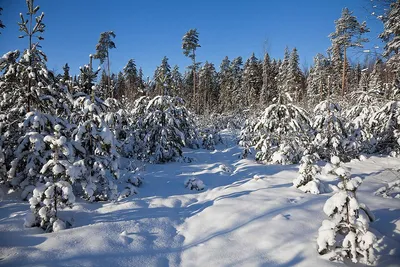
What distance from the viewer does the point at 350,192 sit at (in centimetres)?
336

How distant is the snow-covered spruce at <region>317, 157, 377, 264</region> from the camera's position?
304 centimetres

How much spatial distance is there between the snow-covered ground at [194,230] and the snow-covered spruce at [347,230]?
9.9 inches

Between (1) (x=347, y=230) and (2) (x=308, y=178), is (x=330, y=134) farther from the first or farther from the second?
(1) (x=347, y=230)

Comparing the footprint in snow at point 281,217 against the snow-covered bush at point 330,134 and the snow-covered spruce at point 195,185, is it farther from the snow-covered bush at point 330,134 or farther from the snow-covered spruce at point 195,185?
the snow-covered bush at point 330,134

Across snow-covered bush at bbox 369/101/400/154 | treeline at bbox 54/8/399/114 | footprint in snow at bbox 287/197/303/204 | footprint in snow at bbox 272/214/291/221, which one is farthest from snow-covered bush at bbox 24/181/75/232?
treeline at bbox 54/8/399/114

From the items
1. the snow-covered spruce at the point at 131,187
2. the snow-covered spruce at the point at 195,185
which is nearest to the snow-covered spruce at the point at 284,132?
the snow-covered spruce at the point at 195,185

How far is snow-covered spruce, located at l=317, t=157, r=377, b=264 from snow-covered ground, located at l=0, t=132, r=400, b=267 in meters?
0.25

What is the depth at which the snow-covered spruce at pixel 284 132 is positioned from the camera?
26.6 ft

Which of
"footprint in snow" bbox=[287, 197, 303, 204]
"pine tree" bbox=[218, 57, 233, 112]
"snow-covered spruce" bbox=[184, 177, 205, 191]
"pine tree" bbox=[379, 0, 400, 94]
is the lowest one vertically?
"footprint in snow" bbox=[287, 197, 303, 204]

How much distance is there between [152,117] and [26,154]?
5.39m

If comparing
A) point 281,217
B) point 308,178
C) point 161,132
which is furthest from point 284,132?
point 161,132

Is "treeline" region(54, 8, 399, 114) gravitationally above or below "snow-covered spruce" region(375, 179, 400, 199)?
above

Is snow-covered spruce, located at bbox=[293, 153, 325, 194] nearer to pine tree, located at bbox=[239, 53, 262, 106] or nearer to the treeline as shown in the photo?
the treeline

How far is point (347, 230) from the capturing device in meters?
3.36
